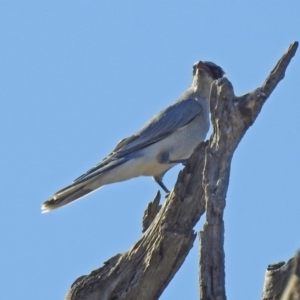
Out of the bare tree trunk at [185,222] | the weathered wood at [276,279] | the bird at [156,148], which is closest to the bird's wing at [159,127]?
the bird at [156,148]

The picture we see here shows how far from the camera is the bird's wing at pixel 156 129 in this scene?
30.8 feet

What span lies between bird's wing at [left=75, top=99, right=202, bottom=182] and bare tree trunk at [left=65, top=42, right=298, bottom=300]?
13.1 ft

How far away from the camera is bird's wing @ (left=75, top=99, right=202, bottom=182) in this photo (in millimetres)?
9398

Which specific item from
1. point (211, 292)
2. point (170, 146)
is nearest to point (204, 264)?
point (211, 292)

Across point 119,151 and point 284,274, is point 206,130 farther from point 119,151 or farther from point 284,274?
point 284,274

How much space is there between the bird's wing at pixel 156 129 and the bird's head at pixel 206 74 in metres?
0.53

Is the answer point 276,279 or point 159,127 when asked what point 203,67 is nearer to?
point 159,127

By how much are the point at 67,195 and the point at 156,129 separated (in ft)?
6.13

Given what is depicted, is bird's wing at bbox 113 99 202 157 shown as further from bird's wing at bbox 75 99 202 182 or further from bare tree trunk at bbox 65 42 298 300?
bare tree trunk at bbox 65 42 298 300

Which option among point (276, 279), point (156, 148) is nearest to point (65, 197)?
point (156, 148)

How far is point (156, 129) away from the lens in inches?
378

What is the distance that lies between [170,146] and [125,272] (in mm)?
4479

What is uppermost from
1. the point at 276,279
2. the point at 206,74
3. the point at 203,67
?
the point at 203,67

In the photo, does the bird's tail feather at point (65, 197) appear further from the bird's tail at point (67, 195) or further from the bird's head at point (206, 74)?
the bird's head at point (206, 74)
